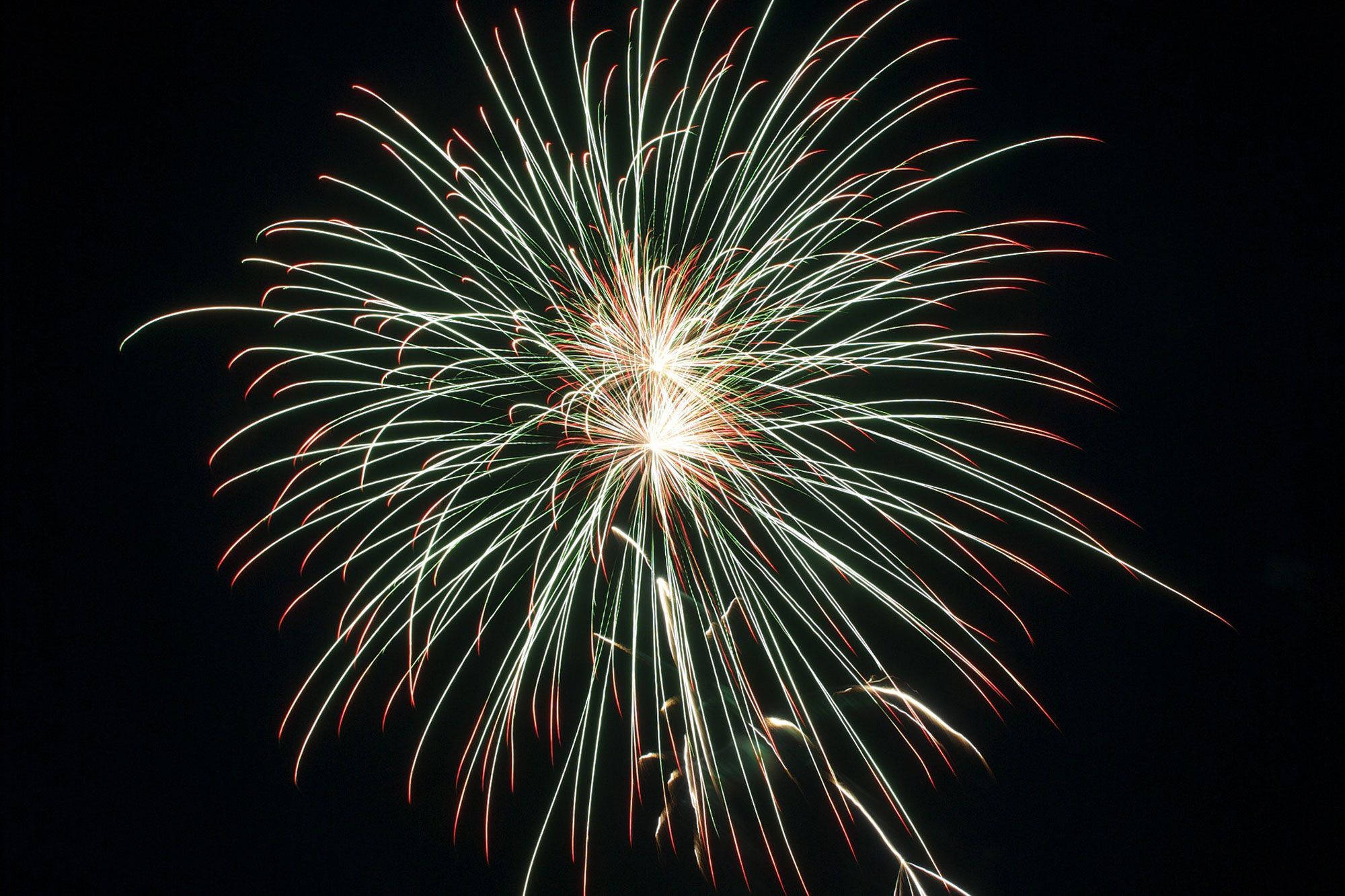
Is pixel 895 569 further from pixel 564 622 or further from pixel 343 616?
pixel 343 616

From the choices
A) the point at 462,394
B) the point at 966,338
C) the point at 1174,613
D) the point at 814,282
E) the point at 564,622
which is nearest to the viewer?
the point at 814,282

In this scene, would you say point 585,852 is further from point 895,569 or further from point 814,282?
point 814,282

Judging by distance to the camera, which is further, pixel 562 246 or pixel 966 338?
pixel 966 338

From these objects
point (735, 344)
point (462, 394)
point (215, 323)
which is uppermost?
point (215, 323)

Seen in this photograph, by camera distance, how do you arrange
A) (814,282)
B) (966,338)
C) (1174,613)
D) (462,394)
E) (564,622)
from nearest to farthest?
(814,282), (564,622), (1174,613), (966,338), (462,394)

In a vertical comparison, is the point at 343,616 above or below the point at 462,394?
below

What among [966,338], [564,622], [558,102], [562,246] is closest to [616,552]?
[564,622]
